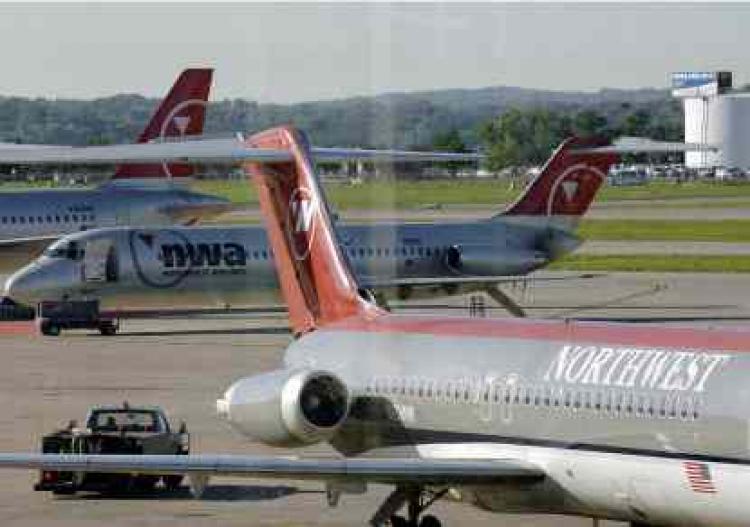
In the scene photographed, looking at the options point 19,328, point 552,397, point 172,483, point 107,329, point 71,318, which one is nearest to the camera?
point 552,397

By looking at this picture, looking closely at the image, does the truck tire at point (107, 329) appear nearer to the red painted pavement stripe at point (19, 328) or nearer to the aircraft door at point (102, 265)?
the aircraft door at point (102, 265)

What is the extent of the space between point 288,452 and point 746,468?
44.2 ft

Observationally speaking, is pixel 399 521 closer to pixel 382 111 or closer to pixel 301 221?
pixel 382 111

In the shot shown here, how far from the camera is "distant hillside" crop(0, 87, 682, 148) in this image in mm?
28047

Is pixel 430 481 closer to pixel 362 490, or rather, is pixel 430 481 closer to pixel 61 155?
pixel 362 490

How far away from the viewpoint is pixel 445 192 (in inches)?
4621

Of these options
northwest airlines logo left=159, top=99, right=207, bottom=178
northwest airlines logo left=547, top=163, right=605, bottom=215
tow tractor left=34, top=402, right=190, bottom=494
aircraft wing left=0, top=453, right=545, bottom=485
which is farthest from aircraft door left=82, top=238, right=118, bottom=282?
aircraft wing left=0, top=453, right=545, bottom=485

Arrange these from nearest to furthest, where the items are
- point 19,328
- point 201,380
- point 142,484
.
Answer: point 142,484, point 201,380, point 19,328

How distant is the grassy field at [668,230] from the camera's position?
119250 millimetres

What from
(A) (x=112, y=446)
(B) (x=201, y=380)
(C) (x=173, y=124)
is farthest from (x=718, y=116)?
(C) (x=173, y=124)

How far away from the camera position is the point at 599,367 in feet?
93.6

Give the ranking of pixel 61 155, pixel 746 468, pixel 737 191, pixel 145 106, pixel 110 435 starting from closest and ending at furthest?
pixel 746 468, pixel 61 155, pixel 110 435, pixel 145 106, pixel 737 191

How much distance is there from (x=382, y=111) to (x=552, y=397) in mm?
4784

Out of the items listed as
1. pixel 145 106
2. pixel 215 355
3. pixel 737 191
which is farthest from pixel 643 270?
pixel 737 191
